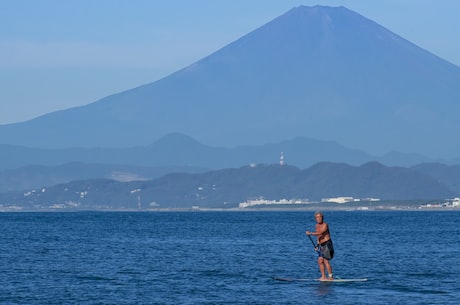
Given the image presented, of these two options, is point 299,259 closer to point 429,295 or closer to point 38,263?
point 38,263

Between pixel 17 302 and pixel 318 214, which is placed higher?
pixel 318 214

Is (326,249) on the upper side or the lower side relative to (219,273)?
upper

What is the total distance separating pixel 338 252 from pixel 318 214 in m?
27.9

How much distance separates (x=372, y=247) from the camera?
286ft

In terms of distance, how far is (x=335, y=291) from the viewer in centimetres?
5150

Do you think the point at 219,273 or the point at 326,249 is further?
the point at 219,273

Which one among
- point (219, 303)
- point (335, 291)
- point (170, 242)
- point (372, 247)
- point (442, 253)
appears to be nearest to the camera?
point (219, 303)

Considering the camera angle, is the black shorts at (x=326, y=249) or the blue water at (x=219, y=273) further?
the black shorts at (x=326, y=249)

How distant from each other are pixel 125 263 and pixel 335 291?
20595 millimetres

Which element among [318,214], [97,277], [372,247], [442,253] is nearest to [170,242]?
[372,247]

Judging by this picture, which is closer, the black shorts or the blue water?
the blue water

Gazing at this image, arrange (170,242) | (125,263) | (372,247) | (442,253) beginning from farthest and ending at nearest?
1. (170,242)
2. (372,247)
3. (442,253)
4. (125,263)

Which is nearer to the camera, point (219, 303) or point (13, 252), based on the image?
point (219, 303)

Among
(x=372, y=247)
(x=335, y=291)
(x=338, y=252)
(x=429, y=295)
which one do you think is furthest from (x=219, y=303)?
(x=372, y=247)
